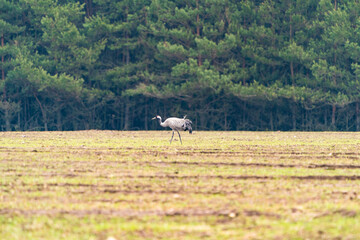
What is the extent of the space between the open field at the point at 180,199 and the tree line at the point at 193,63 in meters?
24.2

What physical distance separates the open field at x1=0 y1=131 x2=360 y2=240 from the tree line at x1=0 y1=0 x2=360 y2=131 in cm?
2422

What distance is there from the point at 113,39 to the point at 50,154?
27062 mm

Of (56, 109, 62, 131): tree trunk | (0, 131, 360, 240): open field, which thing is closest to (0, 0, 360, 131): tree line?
(56, 109, 62, 131): tree trunk

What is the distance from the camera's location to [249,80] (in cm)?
3881

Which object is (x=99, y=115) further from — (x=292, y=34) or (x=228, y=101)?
(x=292, y=34)

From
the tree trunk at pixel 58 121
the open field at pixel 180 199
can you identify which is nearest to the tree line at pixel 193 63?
the tree trunk at pixel 58 121

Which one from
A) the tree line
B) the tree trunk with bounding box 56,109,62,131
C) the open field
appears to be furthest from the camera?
the tree trunk with bounding box 56,109,62,131

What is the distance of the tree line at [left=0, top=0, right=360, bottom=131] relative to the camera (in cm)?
3575

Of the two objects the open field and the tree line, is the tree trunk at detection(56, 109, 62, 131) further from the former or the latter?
the open field

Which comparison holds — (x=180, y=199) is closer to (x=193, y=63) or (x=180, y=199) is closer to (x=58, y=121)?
(x=193, y=63)

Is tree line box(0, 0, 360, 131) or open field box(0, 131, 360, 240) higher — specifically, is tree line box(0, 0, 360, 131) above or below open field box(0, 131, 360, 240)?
above

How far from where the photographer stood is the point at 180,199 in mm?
6973

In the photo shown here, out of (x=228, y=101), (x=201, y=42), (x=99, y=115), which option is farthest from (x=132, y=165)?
(x=99, y=115)

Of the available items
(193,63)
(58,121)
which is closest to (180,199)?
(193,63)
